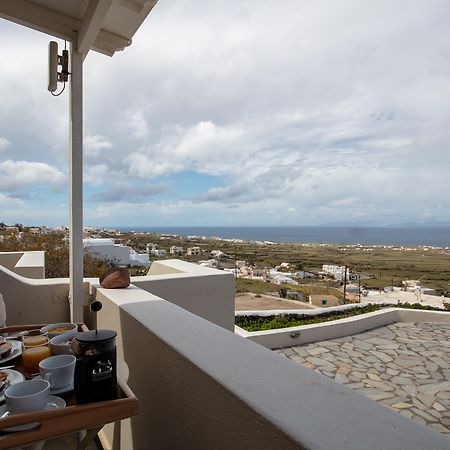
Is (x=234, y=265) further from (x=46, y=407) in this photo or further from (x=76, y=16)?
(x=46, y=407)

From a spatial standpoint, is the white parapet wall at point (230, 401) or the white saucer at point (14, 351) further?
the white saucer at point (14, 351)

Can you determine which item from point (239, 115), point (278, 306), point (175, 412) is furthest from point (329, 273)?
point (175, 412)

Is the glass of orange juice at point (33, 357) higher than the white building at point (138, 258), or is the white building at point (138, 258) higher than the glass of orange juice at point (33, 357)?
the glass of orange juice at point (33, 357)

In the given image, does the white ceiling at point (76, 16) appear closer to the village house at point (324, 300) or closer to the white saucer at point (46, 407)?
the white saucer at point (46, 407)

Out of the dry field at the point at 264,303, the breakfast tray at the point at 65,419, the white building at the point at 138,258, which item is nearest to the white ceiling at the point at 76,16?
the breakfast tray at the point at 65,419

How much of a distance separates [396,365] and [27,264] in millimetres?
5145

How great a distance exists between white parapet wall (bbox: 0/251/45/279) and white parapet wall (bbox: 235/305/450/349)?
2860 millimetres

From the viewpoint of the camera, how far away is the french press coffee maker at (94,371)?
3.65ft

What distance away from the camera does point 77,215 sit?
8.68 feet

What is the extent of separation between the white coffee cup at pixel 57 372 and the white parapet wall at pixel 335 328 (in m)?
4.07

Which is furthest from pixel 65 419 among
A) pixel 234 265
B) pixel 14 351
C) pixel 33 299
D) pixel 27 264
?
pixel 234 265

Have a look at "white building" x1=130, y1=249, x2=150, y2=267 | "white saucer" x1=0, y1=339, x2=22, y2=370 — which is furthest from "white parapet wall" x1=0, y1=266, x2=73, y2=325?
"white building" x1=130, y1=249, x2=150, y2=267

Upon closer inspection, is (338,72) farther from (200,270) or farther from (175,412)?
(175,412)

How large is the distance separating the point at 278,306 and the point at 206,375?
7.81 meters
